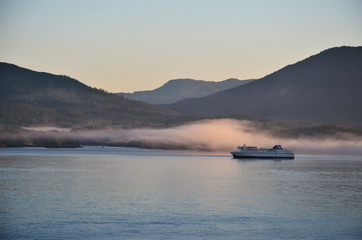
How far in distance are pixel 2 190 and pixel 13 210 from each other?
19.9m

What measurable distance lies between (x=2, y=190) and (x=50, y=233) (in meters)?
32.6

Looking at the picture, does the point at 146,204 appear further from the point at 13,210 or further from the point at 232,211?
the point at 13,210

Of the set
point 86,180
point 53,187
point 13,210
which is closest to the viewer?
point 13,210

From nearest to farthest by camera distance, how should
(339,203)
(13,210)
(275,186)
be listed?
(13,210)
(339,203)
(275,186)

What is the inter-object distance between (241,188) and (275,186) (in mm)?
7346

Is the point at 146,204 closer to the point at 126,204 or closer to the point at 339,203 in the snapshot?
the point at 126,204

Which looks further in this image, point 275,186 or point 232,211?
point 275,186

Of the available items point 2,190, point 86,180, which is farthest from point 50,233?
point 86,180

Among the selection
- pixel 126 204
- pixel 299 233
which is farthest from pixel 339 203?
pixel 126 204

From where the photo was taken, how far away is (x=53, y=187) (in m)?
84.4

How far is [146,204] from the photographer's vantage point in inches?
2606

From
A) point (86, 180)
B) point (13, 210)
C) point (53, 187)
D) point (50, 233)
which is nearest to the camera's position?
point (50, 233)

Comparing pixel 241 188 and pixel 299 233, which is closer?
pixel 299 233

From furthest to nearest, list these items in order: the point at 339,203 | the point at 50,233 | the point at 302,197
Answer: the point at 302,197 → the point at 339,203 → the point at 50,233
